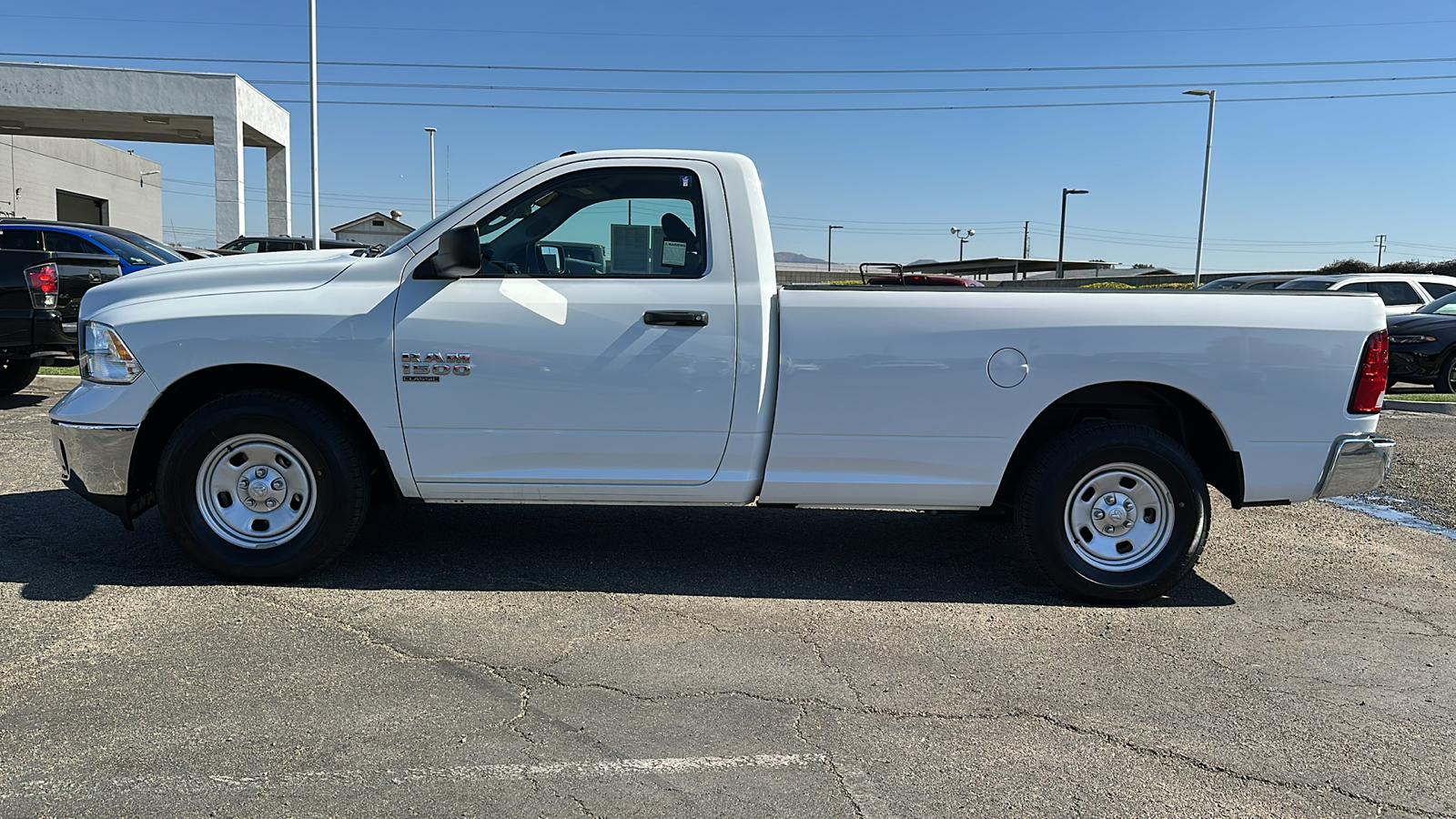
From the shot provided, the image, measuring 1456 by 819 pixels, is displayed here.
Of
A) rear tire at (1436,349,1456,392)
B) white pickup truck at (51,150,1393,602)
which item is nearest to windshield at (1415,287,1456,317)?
rear tire at (1436,349,1456,392)

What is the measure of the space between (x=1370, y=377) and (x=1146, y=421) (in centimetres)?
94

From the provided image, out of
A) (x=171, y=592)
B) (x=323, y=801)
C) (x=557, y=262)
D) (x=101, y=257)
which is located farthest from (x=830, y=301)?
(x=101, y=257)

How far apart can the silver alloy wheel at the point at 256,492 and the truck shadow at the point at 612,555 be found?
28 cm

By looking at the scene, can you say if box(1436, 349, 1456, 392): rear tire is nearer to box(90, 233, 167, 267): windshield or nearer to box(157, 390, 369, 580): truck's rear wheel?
box(157, 390, 369, 580): truck's rear wheel

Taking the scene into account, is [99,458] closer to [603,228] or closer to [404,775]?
[603,228]

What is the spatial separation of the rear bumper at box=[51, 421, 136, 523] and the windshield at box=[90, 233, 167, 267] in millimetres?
8710

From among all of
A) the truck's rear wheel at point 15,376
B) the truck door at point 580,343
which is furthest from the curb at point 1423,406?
the truck's rear wheel at point 15,376

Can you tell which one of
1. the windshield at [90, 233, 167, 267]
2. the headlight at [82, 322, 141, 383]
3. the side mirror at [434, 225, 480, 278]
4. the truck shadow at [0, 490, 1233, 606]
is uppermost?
the windshield at [90, 233, 167, 267]

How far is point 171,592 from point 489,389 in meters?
1.64

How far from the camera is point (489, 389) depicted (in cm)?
444

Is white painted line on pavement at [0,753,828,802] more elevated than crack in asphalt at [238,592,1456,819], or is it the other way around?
crack in asphalt at [238,592,1456,819]

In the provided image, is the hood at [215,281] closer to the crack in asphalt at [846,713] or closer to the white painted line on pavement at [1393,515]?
the crack in asphalt at [846,713]

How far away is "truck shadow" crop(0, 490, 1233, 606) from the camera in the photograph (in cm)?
468

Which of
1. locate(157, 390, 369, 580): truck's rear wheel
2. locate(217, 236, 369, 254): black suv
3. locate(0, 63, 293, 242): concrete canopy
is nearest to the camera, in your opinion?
locate(157, 390, 369, 580): truck's rear wheel
